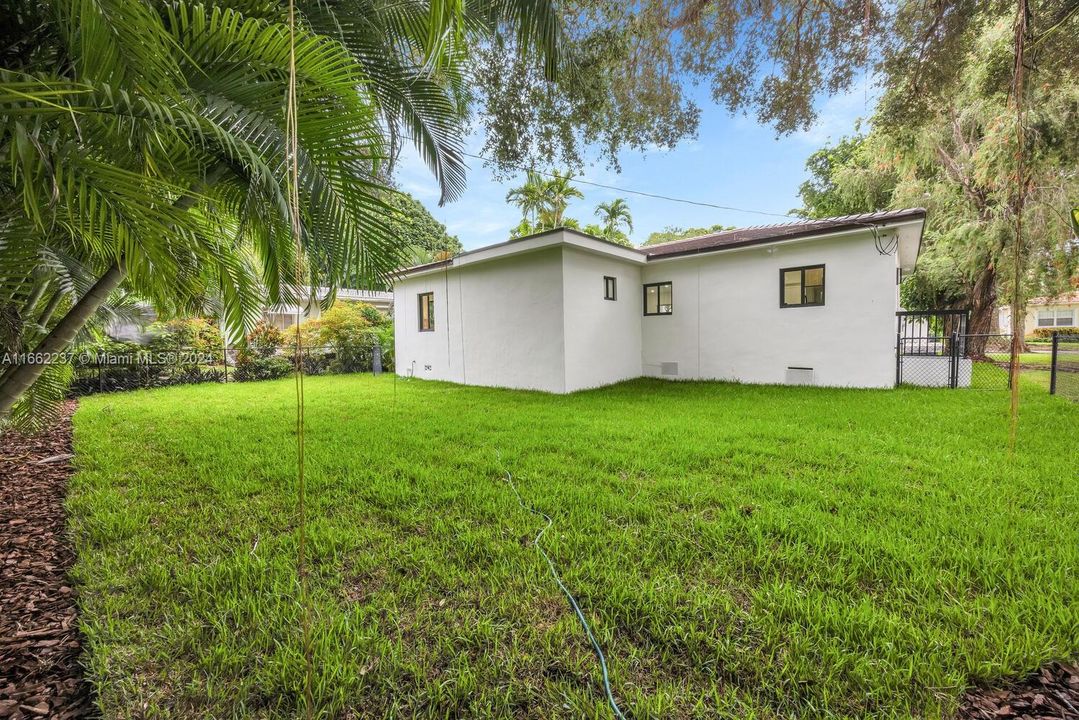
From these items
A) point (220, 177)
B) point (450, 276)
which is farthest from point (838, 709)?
point (450, 276)

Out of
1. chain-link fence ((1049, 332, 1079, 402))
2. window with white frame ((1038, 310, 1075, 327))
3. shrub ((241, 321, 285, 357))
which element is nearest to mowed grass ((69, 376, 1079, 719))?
chain-link fence ((1049, 332, 1079, 402))

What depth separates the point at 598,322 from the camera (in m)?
8.80

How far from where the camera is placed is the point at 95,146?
139cm

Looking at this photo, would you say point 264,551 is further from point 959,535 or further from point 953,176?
point 953,176

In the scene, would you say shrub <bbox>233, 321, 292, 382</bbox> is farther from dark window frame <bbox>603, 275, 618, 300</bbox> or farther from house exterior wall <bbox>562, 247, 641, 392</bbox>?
dark window frame <bbox>603, 275, 618, 300</bbox>

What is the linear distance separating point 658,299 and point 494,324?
3925mm

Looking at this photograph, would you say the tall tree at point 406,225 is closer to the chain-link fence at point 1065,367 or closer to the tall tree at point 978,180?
the tall tree at point 978,180

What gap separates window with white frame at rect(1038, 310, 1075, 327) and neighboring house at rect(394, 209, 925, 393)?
88.2 feet

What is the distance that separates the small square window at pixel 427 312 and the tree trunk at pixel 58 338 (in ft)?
28.6

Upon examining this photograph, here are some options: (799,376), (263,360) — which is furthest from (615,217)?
(263,360)

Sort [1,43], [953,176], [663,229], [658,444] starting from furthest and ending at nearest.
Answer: [663,229] → [953,176] → [658,444] → [1,43]

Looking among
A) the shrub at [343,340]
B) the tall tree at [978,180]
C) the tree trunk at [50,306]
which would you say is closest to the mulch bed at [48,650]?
the tree trunk at [50,306]

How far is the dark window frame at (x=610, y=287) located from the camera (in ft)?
29.5

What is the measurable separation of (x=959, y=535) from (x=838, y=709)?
6.07 ft
